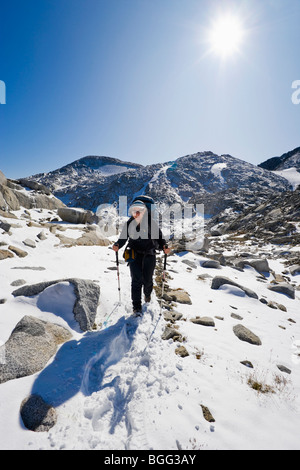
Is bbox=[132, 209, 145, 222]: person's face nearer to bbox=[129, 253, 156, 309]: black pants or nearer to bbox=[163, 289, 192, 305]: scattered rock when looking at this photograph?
bbox=[129, 253, 156, 309]: black pants

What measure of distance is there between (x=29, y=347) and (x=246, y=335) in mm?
5450

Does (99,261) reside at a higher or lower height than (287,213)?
lower

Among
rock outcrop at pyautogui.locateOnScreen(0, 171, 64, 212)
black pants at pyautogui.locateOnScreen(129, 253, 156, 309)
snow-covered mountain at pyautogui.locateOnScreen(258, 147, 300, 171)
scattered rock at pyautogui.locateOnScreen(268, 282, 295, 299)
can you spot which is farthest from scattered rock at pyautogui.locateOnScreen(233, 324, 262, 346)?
snow-covered mountain at pyautogui.locateOnScreen(258, 147, 300, 171)

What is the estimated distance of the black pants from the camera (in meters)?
5.54

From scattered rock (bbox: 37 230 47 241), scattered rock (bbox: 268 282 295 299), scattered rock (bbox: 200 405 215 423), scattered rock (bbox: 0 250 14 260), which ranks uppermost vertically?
scattered rock (bbox: 37 230 47 241)

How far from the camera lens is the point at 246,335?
5.41 meters

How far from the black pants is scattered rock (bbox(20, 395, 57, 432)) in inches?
120

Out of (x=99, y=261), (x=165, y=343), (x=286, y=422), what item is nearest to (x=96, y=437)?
(x=165, y=343)

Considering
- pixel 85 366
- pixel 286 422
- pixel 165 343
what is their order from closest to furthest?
pixel 286 422 → pixel 85 366 → pixel 165 343

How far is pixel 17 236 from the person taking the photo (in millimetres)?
10492

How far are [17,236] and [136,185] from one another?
15298cm

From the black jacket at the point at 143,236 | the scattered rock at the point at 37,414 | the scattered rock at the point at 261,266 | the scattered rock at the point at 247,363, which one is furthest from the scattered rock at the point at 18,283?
the scattered rock at the point at 261,266

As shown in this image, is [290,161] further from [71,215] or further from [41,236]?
[41,236]

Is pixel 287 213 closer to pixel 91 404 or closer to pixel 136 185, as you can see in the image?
pixel 91 404
